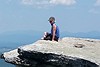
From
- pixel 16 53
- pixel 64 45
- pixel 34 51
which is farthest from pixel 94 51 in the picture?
pixel 16 53

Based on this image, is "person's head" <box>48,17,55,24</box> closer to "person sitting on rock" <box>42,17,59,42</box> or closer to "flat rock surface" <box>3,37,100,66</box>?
"person sitting on rock" <box>42,17,59,42</box>

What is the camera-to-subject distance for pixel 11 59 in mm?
22875

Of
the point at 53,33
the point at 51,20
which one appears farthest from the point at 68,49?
the point at 51,20

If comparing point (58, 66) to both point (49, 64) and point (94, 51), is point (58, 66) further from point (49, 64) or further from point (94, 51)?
point (94, 51)

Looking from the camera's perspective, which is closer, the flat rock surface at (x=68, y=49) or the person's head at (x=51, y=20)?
the flat rock surface at (x=68, y=49)

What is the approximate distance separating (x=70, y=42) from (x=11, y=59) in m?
4.69

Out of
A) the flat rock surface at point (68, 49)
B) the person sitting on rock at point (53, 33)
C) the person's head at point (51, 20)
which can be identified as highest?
the person's head at point (51, 20)

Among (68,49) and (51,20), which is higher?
(51,20)

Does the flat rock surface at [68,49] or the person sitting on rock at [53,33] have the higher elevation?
the person sitting on rock at [53,33]

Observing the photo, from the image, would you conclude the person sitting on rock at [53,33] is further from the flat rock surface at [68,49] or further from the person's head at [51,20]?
the flat rock surface at [68,49]

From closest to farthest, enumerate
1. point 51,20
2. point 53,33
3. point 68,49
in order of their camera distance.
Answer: point 68,49
point 51,20
point 53,33

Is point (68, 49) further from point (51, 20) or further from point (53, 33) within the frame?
point (51, 20)

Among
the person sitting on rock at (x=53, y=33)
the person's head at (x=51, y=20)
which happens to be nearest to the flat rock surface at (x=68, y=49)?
the person sitting on rock at (x=53, y=33)

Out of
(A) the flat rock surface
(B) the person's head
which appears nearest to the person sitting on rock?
(B) the person's head
